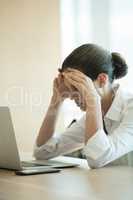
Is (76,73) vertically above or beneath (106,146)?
above

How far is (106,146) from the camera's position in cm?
140

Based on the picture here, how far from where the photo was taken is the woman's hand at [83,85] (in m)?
1.52

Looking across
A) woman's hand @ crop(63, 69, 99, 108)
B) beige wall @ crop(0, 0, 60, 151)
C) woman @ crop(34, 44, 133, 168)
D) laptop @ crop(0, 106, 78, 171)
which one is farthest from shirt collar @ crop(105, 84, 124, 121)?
beige wall @ crop(0, 0, 60, 151)

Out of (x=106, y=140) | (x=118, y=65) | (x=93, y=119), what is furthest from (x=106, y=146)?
(x=118, y=65)

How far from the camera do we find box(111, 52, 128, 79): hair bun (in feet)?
5.77

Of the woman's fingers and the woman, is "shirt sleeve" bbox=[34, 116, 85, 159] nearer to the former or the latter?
the woman

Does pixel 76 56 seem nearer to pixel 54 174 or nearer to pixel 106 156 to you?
pixel 106 156

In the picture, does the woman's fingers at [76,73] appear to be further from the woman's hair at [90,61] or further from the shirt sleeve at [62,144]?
the shirt sleeve at [62,144]

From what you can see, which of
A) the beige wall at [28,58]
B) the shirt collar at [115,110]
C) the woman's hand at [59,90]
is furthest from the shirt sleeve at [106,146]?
the beige wall at [28,58]

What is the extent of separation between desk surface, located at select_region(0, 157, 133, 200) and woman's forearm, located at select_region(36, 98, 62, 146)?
0.51m

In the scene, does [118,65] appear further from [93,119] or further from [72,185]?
[72,185]

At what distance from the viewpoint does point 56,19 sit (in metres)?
3.10

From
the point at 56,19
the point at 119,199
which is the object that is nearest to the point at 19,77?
the point at 56,19

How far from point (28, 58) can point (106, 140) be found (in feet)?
6.49
